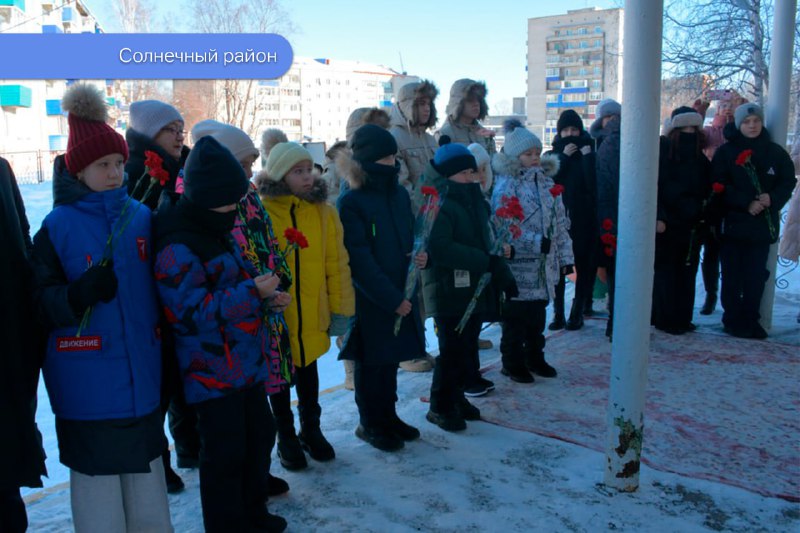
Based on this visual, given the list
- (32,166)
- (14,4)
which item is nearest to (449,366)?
(32,166)

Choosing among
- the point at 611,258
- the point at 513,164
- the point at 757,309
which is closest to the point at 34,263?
the point at 513,164

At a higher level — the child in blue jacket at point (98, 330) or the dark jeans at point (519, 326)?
the child in blue jacket at point (98, 330)

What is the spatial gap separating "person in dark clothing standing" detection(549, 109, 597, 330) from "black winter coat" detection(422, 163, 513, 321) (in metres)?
2.36

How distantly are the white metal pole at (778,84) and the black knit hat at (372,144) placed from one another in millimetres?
4005

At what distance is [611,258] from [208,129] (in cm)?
384

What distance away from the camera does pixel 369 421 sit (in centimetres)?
353

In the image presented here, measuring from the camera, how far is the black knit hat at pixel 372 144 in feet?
11.1

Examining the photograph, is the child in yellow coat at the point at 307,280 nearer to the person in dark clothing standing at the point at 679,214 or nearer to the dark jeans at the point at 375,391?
the dark jeans at the point at 375,391

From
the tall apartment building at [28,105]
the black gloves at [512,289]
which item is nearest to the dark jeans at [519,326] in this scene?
the black gloves at [512,289]

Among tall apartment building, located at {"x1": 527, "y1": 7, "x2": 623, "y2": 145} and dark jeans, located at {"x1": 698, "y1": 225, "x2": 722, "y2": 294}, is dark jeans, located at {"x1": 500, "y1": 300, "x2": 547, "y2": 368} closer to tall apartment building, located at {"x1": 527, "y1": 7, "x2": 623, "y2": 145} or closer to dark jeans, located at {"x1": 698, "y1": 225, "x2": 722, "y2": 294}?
dark jeans, located at {"x1": 698, "y1": 225, "x2": 722, "y2": 294}

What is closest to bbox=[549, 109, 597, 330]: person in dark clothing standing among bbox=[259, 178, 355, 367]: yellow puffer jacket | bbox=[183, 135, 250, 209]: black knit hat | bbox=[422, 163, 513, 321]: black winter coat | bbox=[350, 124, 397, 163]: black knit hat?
bbox=[422, 163, 513, 321]: black winter coat

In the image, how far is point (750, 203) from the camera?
544 centimetres

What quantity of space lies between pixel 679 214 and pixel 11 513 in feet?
16.8

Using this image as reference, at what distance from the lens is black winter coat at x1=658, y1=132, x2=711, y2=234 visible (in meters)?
5.54
